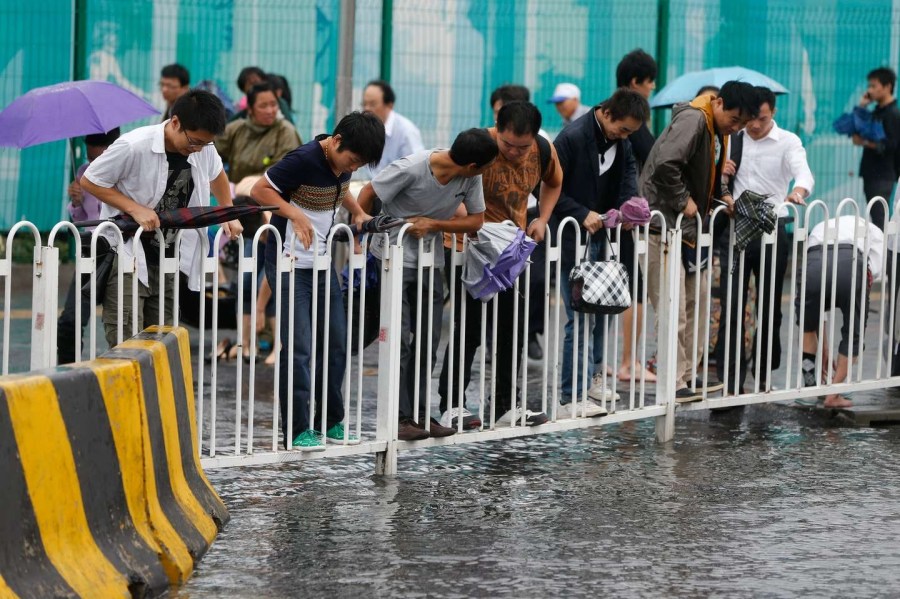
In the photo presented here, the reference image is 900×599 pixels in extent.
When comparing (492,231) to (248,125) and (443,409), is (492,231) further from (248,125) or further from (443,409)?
(248,125)

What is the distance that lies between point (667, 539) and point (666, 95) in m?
7.07

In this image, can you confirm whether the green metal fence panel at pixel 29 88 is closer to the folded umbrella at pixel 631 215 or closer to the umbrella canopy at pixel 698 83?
the umbrella canopy at pixel 698 83

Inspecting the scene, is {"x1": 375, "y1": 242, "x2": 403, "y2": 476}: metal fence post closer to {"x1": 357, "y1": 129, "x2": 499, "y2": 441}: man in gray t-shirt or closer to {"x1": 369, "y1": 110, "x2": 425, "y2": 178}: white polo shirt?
{"x1": 357, "y1": 129, "x2": 499, "y2": 441}: man in gray t-shirt

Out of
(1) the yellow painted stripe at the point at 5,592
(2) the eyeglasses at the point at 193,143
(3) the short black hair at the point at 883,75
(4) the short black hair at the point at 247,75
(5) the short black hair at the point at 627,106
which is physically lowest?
(1) the yellow painted stripe at the point at 5,592

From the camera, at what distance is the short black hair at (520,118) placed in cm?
734

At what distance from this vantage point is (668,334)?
8047 mm

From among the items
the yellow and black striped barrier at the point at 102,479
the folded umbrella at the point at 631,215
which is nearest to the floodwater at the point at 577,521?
the yellow and black striped barrier at the point at 102,479

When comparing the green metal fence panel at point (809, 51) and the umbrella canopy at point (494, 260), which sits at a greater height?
the green metal fence panel at point (809, 51)

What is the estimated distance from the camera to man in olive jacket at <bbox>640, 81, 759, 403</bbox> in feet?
27.3

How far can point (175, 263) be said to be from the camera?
6.27 m

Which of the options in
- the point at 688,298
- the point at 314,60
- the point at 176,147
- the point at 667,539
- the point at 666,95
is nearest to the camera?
the point at 667,539

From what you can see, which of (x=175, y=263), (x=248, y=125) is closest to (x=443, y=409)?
(x=175, y=263)

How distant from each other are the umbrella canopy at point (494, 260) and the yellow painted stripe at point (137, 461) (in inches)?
87.2

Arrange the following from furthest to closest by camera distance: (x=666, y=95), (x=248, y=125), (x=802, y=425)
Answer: (x=666, y=95) < (x=248, y=125) < (x=802, y=425)
